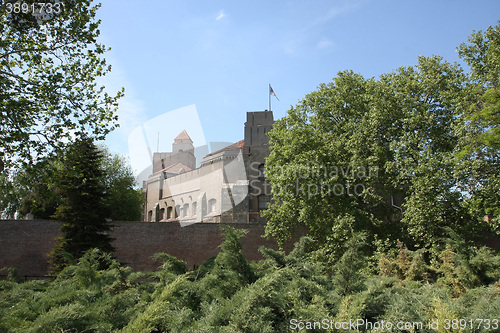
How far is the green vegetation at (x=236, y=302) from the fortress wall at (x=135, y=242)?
18502mm

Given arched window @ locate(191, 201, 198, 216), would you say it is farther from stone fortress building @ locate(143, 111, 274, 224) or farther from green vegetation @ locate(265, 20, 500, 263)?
green vegetation @ locate(265, 20, 500, 263)

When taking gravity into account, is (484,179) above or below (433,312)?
above

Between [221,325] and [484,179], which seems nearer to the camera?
[221,325]

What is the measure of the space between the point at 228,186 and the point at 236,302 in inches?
1386

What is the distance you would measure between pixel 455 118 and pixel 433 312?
16747mm

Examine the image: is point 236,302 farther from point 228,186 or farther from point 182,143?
point 182,143

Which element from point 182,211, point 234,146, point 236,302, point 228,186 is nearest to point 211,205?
point 228,186

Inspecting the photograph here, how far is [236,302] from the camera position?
388 centimetres

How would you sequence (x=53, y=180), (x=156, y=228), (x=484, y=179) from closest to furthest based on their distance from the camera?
(x=53, y=180) < (x=484, y=179) < (x=156, y=228)

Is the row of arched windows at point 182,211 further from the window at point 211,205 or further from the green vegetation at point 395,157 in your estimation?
the green vegetation at point 395,157

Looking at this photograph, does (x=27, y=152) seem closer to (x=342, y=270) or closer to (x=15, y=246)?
(x=342, y=270)

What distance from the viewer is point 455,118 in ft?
60.1

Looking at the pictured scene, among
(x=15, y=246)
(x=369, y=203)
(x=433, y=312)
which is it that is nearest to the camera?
(x=433, y=312)

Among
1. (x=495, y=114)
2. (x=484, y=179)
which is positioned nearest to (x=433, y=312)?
(x=495, y=114)
